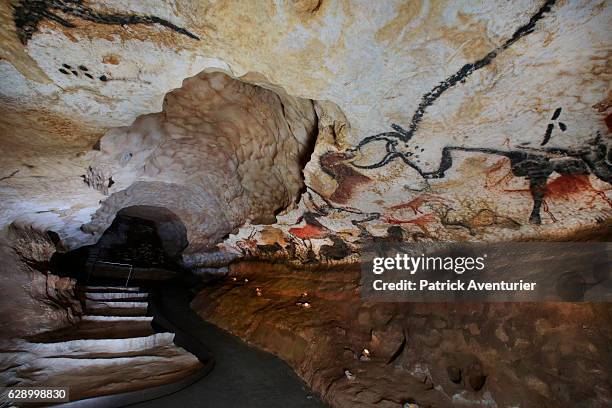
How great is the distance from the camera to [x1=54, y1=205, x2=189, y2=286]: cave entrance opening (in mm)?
10461

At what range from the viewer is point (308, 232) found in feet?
19.0

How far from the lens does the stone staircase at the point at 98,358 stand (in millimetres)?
3113

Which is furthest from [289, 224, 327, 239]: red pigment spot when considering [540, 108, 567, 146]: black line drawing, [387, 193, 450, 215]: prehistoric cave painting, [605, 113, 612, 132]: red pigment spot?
[605, 113, 612, 132]: red pigment spot

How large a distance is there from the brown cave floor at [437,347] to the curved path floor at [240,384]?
0.20 m

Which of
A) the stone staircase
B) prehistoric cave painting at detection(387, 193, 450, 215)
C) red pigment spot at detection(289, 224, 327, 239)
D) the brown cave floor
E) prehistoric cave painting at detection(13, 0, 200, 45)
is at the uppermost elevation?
prehistoric cave painting at detection(13, 0, 200, 45)

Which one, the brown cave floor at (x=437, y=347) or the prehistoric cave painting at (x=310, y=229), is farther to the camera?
the prehistoric cave painting at (x=310, y=229)

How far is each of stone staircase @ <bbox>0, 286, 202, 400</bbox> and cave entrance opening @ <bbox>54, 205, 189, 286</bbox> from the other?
613 cm

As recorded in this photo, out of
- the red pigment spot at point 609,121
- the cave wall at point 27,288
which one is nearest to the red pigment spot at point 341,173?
the red pigment spot at point 609,121

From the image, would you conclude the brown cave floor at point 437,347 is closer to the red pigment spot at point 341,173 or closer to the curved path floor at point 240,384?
the curved path floor at point 240,384

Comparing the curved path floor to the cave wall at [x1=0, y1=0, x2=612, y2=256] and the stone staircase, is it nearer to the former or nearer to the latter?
the stone staircase

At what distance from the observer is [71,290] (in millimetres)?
4891

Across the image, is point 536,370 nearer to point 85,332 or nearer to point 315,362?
point 315,362

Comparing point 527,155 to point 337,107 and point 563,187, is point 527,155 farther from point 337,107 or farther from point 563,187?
point 337,107

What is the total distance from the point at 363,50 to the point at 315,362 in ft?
13.8
